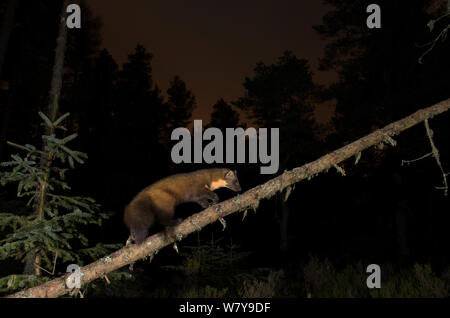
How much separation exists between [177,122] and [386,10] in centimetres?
2587

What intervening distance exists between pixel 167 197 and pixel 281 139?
79.3ft

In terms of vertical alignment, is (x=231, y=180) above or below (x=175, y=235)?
above

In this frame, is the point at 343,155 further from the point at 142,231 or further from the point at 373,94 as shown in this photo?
the point at 373,94

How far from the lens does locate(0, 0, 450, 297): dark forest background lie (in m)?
11.9

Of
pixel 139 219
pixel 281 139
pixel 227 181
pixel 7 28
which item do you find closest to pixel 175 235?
pixel 139 219

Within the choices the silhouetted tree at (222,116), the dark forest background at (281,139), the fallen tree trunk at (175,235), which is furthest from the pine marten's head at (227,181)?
the silhouetted tree at (222,116)

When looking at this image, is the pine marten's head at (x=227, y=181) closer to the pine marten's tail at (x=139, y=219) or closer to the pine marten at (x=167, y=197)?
the pine marten at (x=167, y=197)

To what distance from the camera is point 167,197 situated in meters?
4.72

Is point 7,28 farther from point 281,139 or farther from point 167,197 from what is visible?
point 281,139

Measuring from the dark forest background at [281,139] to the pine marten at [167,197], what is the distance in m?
4.82

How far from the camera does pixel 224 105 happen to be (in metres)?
39.0

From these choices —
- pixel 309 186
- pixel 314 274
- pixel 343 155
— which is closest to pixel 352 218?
pixel 309 186

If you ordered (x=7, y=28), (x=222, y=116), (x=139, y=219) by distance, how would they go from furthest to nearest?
(x=222, y=116)
(x=7, y=28)
(x=139, y=219)

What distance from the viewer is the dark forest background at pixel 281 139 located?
1191 centimetres
